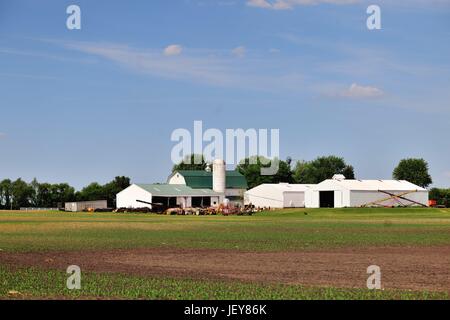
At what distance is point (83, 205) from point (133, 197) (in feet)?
28.3

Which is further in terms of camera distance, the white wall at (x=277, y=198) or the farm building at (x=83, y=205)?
the white wall at (x=277, y=198)

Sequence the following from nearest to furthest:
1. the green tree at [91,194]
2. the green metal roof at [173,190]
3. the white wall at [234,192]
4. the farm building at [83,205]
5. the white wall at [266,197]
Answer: the farm building at [83,205] < the green metal roof at [173,190] < the white wall at [266,197] < the white wall at [234,192] < the green tree at [91,194]

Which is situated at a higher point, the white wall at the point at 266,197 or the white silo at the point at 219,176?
the white silo at the point at 219,176

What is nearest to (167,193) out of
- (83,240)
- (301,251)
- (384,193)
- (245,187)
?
(245,187)

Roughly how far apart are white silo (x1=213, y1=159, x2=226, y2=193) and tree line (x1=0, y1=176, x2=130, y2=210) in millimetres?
25609

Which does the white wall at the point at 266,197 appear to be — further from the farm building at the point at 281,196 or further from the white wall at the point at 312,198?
the white wall at the point at 312,198

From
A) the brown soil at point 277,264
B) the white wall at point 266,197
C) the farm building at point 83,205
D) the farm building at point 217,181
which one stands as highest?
the farm building at point 217,181

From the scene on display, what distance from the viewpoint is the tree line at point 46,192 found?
178 m

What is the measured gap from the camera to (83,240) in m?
47.0

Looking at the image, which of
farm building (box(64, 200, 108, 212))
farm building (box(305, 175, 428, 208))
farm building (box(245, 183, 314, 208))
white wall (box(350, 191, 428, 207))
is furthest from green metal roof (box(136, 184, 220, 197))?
A: white wall (box(350, 191, 428, 207))

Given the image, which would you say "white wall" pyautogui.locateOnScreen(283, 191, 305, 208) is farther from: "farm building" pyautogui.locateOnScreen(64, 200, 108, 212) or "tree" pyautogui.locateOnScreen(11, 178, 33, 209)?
"tree" pyautogui.locateOnScreen(11, 178, 33, 209)

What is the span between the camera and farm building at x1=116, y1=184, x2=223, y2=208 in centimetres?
15226

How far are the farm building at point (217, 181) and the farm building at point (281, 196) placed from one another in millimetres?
6782

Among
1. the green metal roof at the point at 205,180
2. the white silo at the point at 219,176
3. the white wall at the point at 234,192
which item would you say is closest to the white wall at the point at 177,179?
the green metal roof at the point at 205,180
